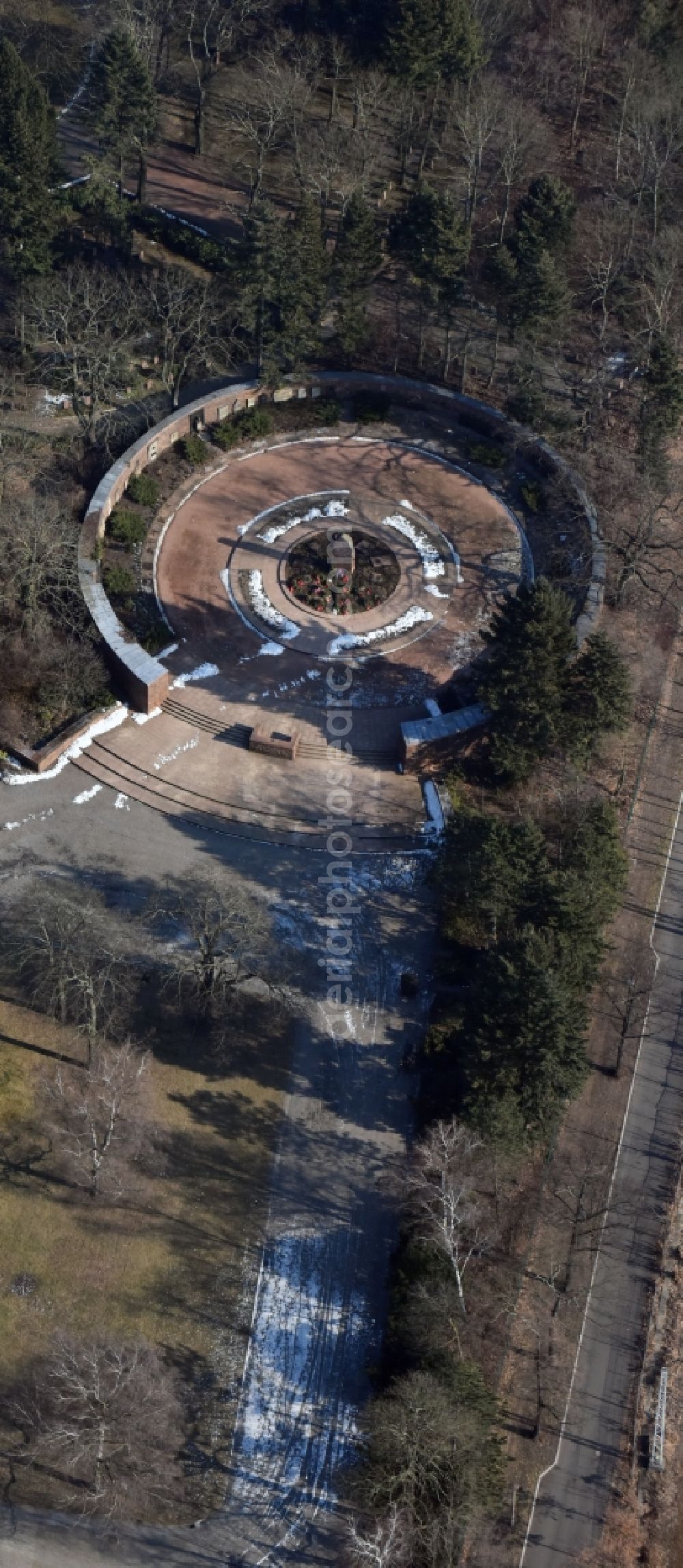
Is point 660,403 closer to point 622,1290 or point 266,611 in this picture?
point 266,611

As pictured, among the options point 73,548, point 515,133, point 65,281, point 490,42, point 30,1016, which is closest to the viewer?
point 30,1016

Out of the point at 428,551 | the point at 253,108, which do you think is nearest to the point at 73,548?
the point at 428,551

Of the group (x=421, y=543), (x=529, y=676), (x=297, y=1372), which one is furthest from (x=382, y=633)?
(x=297, y=1372)

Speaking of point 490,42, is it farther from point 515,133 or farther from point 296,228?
point 296,228

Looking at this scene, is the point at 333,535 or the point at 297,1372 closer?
the point at 297,1372

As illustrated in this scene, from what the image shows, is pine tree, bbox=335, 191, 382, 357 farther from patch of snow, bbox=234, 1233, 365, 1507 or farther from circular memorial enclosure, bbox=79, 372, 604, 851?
patch of snow, bbox=234, 1233, 365, 1507

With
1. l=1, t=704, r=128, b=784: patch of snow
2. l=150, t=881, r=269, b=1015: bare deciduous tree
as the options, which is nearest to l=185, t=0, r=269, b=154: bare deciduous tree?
l=1, t=704, r=128, b=784: patch of snow

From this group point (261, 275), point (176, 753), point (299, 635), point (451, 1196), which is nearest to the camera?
point (451, 1196)
